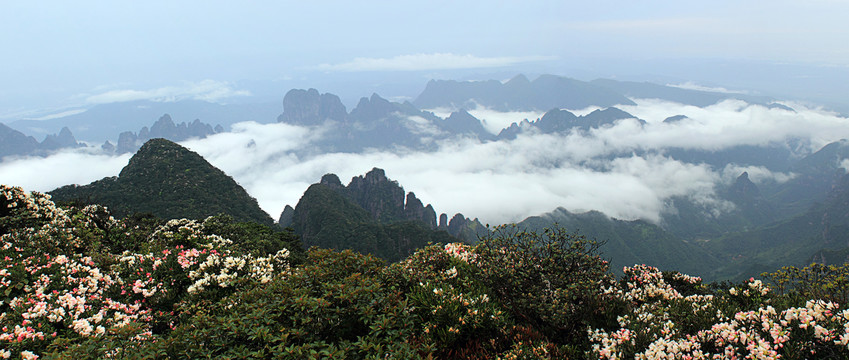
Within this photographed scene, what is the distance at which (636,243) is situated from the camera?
160250mm

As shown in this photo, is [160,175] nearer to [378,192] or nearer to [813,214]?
[378,192]

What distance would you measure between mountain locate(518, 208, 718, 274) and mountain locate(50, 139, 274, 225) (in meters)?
110

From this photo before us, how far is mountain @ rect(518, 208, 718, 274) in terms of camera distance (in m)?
149

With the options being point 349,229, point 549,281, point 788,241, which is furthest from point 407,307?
point 788,241

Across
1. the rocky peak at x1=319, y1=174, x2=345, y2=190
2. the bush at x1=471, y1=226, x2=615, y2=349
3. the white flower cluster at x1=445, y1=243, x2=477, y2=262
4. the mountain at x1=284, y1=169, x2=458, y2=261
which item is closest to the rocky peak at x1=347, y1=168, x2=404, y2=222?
the mountain at x1=284, y1=169, x2=458, y2=261

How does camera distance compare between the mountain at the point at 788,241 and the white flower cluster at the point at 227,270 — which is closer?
the white flower cluster at the point at 227,270

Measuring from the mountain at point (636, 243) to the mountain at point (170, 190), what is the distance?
110 m

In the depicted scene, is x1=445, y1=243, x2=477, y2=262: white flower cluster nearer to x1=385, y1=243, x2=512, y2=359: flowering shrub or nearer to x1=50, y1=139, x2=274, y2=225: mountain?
x1=385, y1=243, x2=512, y2=359: flowering shrub

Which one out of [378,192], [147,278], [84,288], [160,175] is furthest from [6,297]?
[378,192]

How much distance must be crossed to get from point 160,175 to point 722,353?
72698mm

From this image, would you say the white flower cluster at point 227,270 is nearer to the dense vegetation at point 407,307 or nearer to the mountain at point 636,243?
the dense vegetation at point 407,307

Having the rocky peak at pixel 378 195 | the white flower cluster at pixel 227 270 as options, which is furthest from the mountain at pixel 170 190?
the rocky peak at pixel 378 195

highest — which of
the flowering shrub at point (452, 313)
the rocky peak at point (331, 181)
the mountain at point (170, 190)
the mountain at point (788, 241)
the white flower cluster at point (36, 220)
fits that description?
the white flower cluster at point (36, 220)

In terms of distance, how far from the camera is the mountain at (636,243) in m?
149
